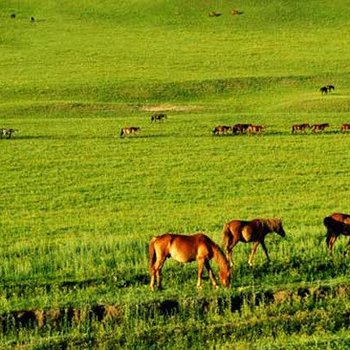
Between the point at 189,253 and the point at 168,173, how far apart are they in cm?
1721

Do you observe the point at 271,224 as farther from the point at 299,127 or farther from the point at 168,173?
the point at 299,127

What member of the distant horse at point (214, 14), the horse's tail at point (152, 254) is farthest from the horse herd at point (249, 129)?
the distant horse at point (214, 14)

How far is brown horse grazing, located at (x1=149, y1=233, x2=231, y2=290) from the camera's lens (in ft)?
43.6

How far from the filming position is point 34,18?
85.8 metres

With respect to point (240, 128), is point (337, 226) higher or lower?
lower

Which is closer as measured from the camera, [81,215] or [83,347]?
[83,347]

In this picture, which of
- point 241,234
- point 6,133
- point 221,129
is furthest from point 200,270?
point 6,133

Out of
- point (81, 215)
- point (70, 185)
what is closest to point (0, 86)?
point (70, 185)

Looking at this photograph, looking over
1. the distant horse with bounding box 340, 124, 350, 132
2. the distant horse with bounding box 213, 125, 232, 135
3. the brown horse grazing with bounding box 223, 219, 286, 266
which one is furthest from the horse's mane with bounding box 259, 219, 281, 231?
the distant horse with bounding box 340, 124, 350, 132

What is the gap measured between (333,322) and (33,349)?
14.3 feet

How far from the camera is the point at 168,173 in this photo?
30.5 m

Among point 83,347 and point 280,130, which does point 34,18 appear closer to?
point 280,130

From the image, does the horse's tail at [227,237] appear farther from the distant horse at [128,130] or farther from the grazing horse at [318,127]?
the grazing horse at [318,127]

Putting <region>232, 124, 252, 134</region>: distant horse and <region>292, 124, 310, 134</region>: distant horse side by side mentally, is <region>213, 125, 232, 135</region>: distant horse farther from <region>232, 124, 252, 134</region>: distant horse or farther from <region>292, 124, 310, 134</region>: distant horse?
<region>292, 124, 310, 134</region>: distant horse
